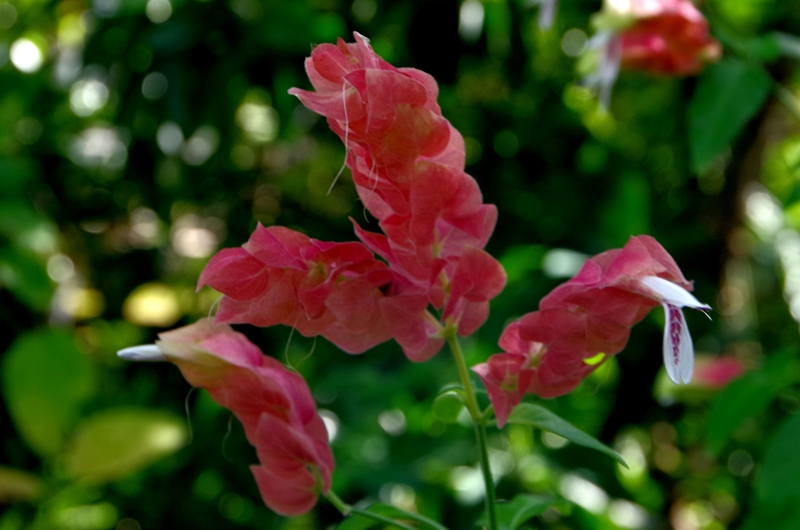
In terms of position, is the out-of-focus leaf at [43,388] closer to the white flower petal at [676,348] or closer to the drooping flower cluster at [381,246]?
the drooping flower cluster at [381,246]

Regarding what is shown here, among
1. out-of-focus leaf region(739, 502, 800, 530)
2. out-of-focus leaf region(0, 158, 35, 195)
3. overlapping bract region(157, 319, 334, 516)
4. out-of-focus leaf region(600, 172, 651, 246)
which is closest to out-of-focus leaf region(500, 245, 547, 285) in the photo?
out-of-focus leaf region(600, 172, 651, 246)

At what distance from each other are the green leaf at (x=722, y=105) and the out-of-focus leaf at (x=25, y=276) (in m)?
0.71

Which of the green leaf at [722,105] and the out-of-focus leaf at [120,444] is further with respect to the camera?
the out-of-focus leaf at [120,444]

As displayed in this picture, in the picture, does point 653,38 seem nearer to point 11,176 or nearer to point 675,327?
point 675,327

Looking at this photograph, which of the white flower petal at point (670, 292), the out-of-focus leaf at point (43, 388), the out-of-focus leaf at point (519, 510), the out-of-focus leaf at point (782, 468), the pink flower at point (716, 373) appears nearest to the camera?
the white flower petal at point (670, 292)

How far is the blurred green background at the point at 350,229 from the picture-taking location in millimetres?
807

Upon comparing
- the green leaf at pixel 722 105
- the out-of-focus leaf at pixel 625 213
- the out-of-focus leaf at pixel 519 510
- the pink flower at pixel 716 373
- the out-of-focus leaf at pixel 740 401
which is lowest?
the pink flower at pixel 716 373

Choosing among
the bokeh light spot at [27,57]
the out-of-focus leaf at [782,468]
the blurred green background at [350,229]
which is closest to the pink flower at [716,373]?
the blurred green background at [350,229]

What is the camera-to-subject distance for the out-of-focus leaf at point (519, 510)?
14.6 inches

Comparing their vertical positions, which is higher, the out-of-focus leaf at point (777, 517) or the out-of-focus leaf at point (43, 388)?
the out-of-focus leaf at point (777, 517)

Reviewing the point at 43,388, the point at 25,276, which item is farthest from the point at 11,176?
the point at 43,388

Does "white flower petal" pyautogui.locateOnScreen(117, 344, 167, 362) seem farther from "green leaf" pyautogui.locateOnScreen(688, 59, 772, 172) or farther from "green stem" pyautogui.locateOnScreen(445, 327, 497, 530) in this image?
"green leaf" pyautogui.locateOnScreen(688, 59, 772, 172)

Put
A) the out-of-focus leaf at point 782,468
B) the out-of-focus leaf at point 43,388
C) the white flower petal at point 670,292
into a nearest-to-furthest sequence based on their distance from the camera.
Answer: the white flower petal at point 670,292 < the out-of-focus leaf at point 782,468 < the out-of-focus leaf at point 43,388

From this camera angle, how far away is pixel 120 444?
860 mm
